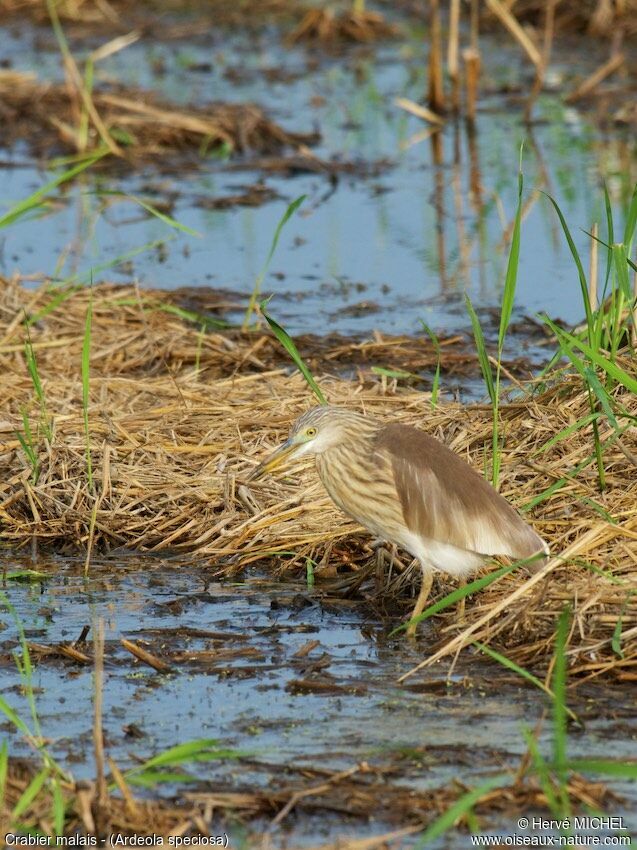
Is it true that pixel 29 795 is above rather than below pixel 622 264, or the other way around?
below

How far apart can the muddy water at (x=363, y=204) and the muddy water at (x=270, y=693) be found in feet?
10.1

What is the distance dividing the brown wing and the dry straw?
12cm

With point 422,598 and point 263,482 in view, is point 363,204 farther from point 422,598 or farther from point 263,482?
point 422,598

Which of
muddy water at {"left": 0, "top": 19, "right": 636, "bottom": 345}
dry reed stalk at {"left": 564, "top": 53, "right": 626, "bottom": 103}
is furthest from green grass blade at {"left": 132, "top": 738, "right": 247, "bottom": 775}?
dry reed stalk at {"left": 564, "top": 53, "right": 626, "bottom": 103}

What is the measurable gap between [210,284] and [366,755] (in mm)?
5738

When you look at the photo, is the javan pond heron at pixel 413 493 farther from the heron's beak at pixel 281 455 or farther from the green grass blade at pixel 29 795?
the green grass blade at pixel 29 795

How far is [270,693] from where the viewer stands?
4.46 meters

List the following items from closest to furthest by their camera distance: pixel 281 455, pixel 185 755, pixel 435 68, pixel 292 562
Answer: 1. pixel 185 755
2. pixel 281 455
3. pixel 292 562
4. pixel 435 68

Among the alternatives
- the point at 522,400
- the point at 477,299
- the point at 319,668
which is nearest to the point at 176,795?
the point at 319,668

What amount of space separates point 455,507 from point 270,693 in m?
0.86

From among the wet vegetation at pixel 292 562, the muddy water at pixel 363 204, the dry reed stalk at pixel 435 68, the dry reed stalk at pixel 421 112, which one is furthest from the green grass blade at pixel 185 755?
the dry reed stalk at pixel 435 68

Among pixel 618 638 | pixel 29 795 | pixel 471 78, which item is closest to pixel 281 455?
pixel 618 638

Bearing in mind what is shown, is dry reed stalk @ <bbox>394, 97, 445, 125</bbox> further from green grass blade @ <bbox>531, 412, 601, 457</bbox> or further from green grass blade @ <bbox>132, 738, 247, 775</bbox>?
green grass blade @ <bbox>132, 738, 247, 775</bbox>

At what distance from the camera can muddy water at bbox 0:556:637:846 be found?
3955 millimetres
